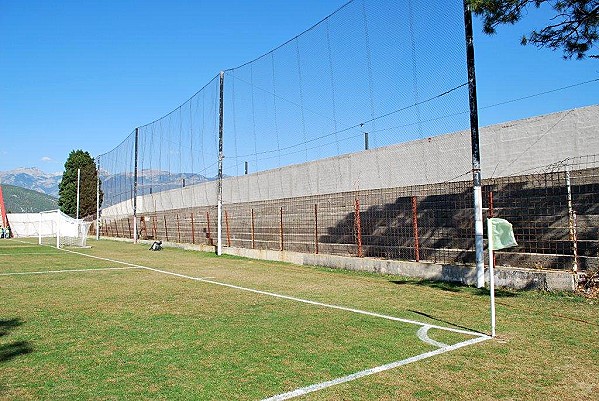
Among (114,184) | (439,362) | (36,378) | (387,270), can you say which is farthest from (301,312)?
(114,184)

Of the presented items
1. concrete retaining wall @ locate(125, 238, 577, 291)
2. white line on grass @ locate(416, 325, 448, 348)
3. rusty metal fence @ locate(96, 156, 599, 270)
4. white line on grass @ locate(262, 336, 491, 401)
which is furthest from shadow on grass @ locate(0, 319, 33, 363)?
concrete retaining wall @ locate(125, 238, 577, 291)

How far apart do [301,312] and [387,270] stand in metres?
5.77

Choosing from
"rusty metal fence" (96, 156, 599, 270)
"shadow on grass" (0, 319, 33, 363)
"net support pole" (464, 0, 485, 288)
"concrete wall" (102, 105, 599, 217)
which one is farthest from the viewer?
"concrete wall" (102, 105, 599, 217)

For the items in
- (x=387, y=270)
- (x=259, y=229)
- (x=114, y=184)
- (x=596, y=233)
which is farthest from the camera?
(x=114, y=184)

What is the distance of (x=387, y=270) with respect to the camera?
12773mm

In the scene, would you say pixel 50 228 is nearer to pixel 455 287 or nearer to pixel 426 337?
pixel 455 287

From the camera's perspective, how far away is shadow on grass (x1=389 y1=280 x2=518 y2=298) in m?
9.19

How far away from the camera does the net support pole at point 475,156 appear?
32.6ft

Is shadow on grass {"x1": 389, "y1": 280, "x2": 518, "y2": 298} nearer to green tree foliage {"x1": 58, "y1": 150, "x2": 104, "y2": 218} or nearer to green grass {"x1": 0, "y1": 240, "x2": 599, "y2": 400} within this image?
green grass {"x1": 0, "y1": 240, "x2": 599, "y2": 400}

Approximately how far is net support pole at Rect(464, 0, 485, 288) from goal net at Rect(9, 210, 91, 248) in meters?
25.9

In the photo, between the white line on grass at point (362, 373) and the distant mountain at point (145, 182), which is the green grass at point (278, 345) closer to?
the white line on grass at point (362, 373)

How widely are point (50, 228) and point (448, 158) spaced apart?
184 ft

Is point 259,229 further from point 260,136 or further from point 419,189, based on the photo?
point 419,189

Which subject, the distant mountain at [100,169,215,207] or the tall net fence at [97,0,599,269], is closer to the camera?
the tall net fence at [97,0,599,269]
